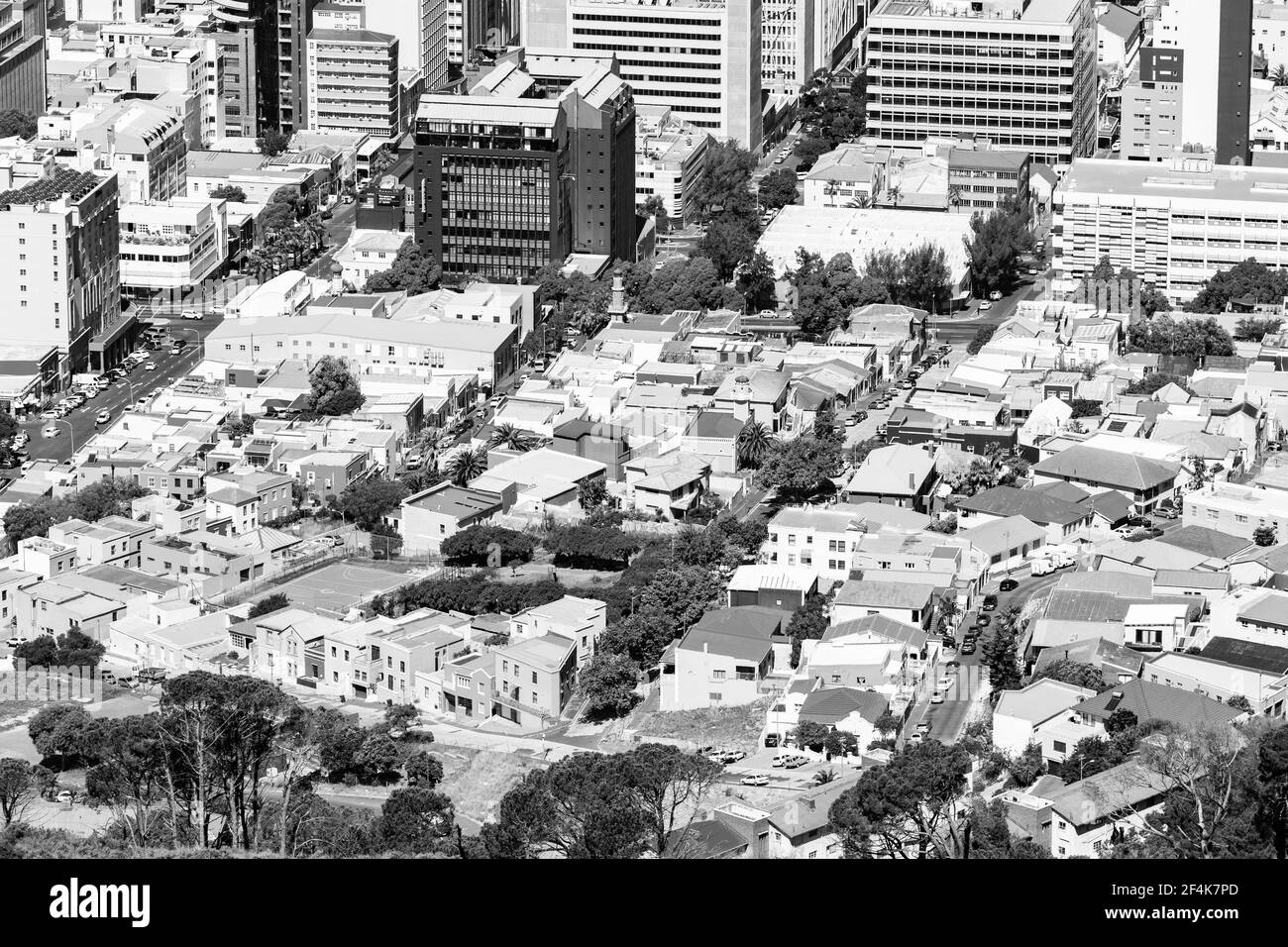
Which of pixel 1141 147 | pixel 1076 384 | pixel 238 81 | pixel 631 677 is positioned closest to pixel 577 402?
pixel 1076 384

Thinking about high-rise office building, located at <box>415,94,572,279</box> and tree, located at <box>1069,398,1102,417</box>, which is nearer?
tree, located at <box>1069,398,1102,417</box>

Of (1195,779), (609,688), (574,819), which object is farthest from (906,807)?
(609,688)

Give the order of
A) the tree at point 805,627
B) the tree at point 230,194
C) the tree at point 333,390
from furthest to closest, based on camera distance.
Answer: the tree at point 230,194, the tree at point 333,390, the tree at point 805,627

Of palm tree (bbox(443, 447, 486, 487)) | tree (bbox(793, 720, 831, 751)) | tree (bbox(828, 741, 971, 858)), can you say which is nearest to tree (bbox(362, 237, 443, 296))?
palm tree (bbox(443, 447, 486, 487))

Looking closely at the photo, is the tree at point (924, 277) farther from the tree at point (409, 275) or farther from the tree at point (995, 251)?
the tree at point (409, 275)

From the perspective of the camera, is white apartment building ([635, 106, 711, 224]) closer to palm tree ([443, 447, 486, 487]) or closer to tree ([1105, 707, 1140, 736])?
palm tree ([443, 447, 486, 487])

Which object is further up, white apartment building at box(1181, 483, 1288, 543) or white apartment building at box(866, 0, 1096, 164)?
white apartment building at box(866, 0, 1096, 164)

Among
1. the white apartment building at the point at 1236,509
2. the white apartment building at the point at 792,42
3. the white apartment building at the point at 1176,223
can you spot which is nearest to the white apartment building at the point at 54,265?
the white apartment building at the point at 1176,223
